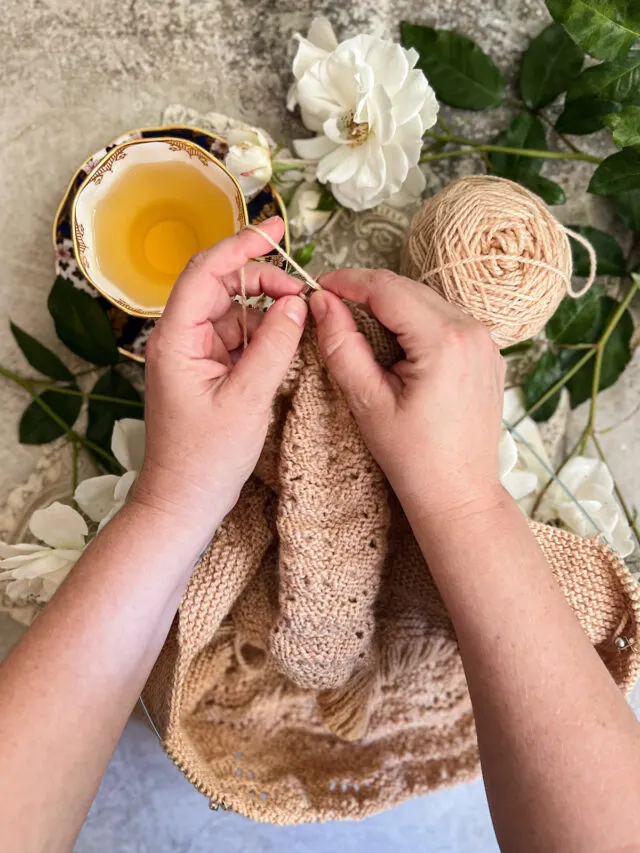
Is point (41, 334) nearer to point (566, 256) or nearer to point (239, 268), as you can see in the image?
point (239, 268)

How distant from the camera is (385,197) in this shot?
2.25 feet

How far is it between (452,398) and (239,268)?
20cm

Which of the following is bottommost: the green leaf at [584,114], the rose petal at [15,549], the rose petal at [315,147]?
the rose petal at [15,549]

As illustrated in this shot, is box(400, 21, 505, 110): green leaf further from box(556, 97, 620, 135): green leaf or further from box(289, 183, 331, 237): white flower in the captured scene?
box(289, 183, 331, 237): white flower

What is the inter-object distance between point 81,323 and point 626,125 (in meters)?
0.57

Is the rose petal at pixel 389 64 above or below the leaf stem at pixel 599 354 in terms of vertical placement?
above

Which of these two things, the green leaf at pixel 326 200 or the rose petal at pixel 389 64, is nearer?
the rose petal at pixel 389 64

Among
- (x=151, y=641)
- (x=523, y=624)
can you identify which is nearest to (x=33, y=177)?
(x=151, y=641)

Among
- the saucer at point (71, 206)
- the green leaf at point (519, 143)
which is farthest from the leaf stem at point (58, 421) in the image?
the green leaf at point (519, 143)

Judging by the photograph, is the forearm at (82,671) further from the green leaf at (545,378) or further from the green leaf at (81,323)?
the green leaf at (545,378)

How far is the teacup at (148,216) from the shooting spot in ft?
2.15

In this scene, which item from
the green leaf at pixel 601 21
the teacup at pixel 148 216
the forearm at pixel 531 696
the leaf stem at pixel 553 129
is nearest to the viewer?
the forearm at pixel 531 696

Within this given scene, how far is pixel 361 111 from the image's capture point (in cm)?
62

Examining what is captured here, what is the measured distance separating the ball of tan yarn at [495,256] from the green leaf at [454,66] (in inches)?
7.1
